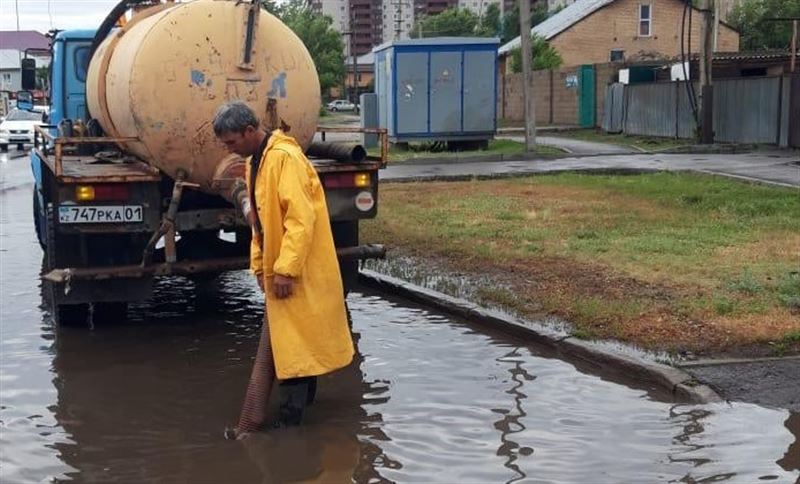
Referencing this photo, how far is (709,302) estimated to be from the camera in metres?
7.71

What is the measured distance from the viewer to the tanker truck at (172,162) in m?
7.29

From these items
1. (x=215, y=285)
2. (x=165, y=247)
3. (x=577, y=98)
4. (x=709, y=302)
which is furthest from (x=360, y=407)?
(x=577, y=98)

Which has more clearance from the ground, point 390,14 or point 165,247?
point 390,14

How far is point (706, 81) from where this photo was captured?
1057 inches

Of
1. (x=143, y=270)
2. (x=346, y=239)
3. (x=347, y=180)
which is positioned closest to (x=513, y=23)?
(x=346, y=239)

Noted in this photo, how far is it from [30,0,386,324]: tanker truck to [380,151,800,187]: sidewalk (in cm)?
1109

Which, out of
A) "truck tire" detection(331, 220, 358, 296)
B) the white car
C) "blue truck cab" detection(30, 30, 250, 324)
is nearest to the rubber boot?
"blue truck cab" detection(30, 30, 250, 324)

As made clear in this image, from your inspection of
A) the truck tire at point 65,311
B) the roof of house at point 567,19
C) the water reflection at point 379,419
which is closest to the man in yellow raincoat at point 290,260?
the water reflection at point 379,419

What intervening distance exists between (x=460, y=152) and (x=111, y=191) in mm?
20570

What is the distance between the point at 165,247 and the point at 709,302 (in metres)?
4.04

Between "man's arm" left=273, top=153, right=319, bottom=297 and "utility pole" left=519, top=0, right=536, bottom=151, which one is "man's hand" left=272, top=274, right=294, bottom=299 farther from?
"utility pole" left=519, top=0, right=536, bottom=151

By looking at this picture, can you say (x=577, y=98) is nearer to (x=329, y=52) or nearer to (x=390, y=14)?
(x=329, y=52)

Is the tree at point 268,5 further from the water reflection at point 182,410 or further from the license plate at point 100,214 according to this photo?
the water reflection at point 182,410

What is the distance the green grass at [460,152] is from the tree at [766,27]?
125 ft
